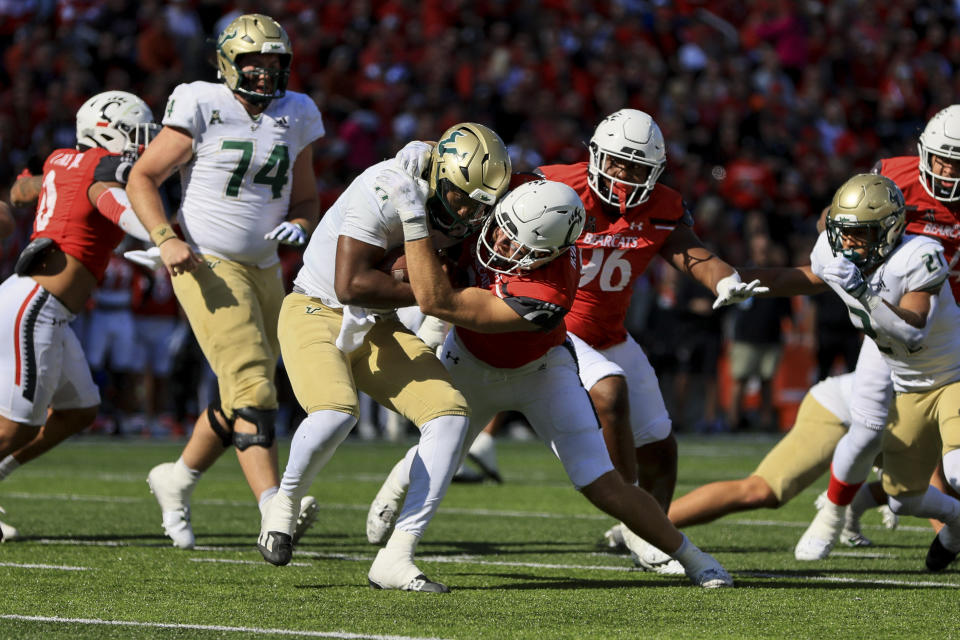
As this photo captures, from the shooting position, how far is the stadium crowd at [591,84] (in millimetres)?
14602

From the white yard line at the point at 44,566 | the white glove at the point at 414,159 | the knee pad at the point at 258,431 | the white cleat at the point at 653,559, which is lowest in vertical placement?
the white yard line at the point at 44,566

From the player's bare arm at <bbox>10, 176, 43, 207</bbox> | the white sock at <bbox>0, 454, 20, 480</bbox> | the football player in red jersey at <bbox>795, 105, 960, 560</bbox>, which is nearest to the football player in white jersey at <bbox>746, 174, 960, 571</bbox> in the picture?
the football player in red jersey at <bbox>795, 105, 960, 560</bbox>

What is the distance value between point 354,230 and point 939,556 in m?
2.71

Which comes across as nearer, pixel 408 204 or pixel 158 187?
pixel 408 204

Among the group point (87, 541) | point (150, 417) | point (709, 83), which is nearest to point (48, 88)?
point (150, 417)

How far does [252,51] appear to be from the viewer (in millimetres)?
5883

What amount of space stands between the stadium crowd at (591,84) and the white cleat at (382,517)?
7928 millimetres

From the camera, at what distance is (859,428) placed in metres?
6.13

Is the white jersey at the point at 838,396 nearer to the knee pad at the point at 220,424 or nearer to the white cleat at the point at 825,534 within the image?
the white cleat at the point at 825,534

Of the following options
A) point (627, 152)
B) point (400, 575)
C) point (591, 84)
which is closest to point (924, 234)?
point (627, 152)

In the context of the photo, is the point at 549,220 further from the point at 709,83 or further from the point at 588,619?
the point at 709,83

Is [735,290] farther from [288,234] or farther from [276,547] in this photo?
[276,547]

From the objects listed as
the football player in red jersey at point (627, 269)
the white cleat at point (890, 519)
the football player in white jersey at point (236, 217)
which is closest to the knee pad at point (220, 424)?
the football player in white jersey at point (236, 217)

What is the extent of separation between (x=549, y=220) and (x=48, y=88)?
10.6 metres
